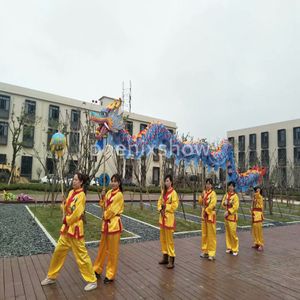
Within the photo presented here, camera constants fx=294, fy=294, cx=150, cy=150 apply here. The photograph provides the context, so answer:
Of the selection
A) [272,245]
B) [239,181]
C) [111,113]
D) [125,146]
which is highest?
[111,113]

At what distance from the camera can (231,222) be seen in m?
6.78

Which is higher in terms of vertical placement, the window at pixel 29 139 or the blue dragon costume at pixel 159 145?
the window at pixel 29 139

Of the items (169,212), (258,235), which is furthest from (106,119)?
(258,235)

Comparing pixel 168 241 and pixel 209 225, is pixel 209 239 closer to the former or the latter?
pixel 209 225

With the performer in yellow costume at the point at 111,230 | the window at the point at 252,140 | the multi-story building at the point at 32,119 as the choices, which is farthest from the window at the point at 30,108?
the window at the point at 252,140

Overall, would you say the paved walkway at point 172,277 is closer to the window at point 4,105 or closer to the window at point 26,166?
the window at point 26,166

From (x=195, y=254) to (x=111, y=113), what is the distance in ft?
13.7

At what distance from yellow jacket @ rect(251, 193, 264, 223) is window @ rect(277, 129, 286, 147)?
36.0 metres

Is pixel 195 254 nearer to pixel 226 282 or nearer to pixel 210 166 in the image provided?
pixel 226 282

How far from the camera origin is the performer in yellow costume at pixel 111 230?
4.60 m

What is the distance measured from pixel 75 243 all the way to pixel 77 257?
0.21 metres

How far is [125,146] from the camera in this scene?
892 centimetres

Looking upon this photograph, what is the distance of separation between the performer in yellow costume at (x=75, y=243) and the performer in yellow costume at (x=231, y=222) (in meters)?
3.59

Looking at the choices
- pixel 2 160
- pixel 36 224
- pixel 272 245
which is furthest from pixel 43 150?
pixel 272 245
